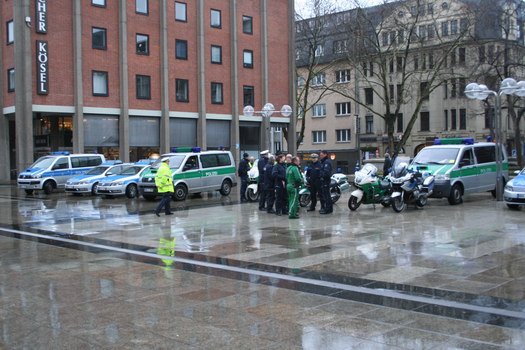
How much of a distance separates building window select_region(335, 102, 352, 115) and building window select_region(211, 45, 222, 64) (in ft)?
83.7

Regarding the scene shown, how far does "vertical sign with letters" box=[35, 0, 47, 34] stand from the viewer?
106ft

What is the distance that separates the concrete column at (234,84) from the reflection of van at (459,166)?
23215 millimetres

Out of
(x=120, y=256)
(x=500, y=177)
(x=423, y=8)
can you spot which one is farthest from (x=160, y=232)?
(x=423, y=8)

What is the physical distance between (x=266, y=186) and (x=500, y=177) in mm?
7913

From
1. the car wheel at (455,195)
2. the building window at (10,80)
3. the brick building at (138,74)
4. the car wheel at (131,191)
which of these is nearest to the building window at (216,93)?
the brick building at (138,74)

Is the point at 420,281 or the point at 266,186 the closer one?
the point at 420,281

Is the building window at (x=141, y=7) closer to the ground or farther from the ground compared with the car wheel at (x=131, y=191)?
farther from the ground

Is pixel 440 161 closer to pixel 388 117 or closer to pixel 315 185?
pixel 315 185

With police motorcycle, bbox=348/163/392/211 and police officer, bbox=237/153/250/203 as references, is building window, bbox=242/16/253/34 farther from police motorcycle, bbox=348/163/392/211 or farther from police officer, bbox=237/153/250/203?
police motorcycle, bbox=348/163/392/211

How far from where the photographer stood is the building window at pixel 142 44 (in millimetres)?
36844

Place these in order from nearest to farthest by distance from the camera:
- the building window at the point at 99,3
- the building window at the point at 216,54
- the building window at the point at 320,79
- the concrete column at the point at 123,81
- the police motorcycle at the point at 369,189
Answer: the police motorcycle at the point at 369,189 → the building window at the point at 99,3 → the concrete column at the point at 123,81 → the building window at the point at 216,54 → the building window at the point at 320,79

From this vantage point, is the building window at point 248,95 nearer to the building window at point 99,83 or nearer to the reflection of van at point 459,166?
the building window at point 99,83

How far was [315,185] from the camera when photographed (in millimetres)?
16281

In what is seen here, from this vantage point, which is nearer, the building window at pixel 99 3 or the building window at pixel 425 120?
the building window at pixel 99 3
